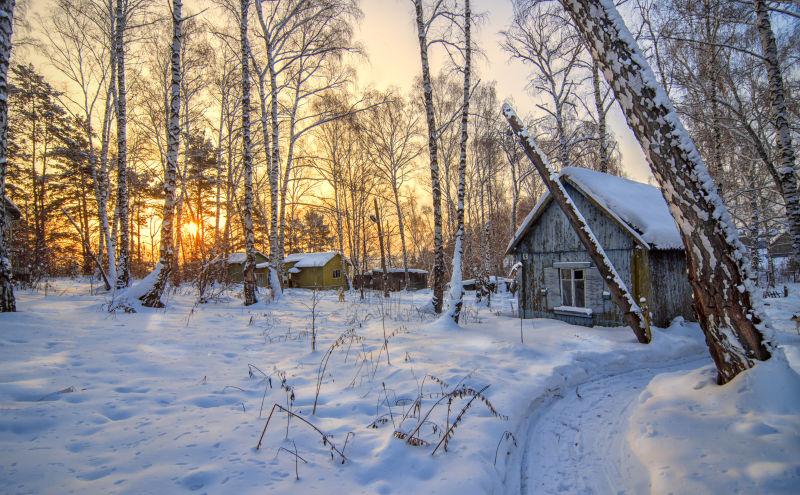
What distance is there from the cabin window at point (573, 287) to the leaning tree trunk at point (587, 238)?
9.57 feet

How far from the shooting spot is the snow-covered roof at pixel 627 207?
8.36m

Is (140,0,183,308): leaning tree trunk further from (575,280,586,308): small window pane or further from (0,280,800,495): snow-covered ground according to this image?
(575,280,586,308): small window pane

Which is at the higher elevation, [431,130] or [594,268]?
[431,130]

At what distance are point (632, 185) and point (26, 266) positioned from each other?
73.3 feet

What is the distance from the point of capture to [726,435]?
236 centimetres

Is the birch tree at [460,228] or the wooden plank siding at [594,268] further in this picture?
the wooden plank siding at [594,268]

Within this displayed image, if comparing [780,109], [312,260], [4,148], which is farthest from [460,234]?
[312,260]

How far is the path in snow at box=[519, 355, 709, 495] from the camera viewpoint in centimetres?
254

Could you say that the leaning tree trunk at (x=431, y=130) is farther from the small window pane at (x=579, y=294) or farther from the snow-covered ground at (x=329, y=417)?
the small window pane at (x=579, y=294)

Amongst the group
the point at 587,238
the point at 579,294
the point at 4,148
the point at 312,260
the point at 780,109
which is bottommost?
the point at 579,294

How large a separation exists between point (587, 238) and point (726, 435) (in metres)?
4.50

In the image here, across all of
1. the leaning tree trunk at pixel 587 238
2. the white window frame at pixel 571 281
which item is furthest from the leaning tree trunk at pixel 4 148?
the white window frame at pixel 571 281

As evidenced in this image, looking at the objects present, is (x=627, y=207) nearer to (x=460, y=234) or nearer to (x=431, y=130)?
(x=460, y=234)

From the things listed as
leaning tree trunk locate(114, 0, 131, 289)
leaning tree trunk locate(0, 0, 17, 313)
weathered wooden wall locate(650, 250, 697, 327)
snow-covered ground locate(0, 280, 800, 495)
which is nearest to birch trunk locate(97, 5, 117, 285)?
leaning tree trunk locate(114, 0, 131, 289)
